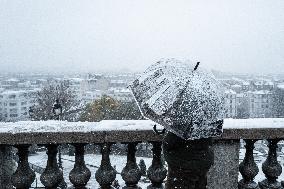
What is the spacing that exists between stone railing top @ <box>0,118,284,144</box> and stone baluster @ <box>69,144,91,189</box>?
0.13m

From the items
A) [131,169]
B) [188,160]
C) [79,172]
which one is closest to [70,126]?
[79,172]

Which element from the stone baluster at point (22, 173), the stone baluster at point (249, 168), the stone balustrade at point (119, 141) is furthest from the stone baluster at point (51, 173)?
the stone baluster at point (249, 168)

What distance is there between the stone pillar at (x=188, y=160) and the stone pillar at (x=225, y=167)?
3.57ft

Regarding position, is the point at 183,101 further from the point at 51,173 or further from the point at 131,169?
the point at 51,173

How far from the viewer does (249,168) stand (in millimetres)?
3262

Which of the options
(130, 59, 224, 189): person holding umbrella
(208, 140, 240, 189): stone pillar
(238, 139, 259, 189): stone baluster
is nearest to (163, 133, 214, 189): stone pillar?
(130, 59, 224, 189): person holding umbrella

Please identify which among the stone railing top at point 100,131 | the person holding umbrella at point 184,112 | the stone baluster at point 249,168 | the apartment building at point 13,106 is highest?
the person holding umbrella at point 184,112

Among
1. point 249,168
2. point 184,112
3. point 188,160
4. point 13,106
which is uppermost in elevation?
point 184,112

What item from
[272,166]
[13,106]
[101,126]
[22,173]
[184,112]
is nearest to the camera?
[184,112]

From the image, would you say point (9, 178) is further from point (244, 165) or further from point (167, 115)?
point (244, 165)

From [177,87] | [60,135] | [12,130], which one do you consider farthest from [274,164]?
[12,130]

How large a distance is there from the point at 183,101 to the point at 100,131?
1.27 meters

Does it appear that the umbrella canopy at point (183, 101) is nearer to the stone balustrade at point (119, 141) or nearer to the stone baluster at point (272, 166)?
the stone balustrade at point (119, 141)

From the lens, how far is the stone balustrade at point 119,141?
9.78ft
